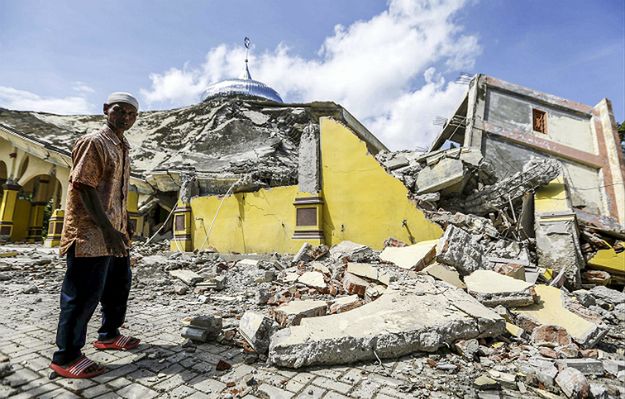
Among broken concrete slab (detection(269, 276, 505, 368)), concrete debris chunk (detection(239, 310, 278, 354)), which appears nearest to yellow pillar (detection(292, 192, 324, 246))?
broken concrete slab (detection(269, 276, 505, 368))

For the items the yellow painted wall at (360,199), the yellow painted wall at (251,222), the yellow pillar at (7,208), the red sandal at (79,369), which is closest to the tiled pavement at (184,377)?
the red sandal at (79,369)

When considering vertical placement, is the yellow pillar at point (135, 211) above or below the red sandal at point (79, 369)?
above

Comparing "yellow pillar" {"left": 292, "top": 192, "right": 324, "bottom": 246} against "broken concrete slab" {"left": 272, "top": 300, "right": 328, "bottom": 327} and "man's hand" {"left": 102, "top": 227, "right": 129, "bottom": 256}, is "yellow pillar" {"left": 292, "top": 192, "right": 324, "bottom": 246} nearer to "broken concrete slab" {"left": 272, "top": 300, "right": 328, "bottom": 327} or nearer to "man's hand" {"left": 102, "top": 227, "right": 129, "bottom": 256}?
"broken concrete slab" {"left": 272, "top": 300, "right": 328, "bottom": 327}

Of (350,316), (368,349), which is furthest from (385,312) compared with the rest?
(368,349)

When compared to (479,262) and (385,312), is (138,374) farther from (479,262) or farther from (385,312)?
(479,262)

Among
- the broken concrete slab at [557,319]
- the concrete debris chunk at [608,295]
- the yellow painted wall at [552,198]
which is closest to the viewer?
the broken concrete slab at [557,319]

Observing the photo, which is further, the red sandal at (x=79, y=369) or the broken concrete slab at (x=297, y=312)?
the broken concrete slab at (x=297, y=312)

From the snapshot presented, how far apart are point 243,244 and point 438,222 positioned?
4202mm

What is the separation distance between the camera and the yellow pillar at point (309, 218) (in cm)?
576

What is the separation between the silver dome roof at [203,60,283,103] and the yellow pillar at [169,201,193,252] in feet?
61.0

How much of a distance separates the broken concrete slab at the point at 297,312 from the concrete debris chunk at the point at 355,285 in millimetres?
630

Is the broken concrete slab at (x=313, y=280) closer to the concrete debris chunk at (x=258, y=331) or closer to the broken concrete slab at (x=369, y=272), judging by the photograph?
the broken concrete slab at (x=369, y=272)

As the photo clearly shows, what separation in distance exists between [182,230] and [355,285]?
6.12 metres

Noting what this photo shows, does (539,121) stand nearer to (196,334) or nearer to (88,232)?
(196,334)
